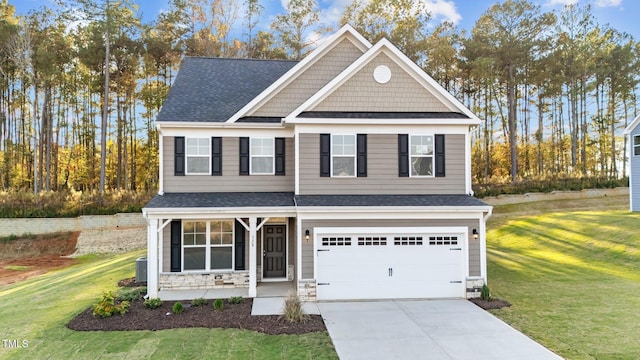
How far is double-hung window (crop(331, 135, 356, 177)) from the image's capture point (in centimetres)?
1195

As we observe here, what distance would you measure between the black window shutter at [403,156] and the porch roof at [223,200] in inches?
141

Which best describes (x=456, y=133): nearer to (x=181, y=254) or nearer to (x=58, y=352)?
(x=181, y=254)

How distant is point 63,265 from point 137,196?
6512 mm

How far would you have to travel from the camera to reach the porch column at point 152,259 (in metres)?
10.7

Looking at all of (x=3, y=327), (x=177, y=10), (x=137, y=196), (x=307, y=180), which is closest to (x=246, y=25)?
(x=177, y=10)

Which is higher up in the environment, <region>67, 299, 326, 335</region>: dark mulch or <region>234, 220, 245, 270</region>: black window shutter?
<region>234, 220, 245, 270</region>: black window shutter

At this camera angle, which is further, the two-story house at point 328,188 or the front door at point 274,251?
the front door at point 274,251

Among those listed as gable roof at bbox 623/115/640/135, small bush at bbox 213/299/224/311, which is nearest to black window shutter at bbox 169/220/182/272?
small bush at bbox 213/299/224/311

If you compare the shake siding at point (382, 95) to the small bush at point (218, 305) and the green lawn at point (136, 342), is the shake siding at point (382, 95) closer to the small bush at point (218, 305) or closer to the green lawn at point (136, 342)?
the small bush at point (218, 305)

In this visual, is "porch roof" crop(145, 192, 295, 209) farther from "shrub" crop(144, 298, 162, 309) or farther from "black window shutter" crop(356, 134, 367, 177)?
"shrub" crop(144, 298, 162, 309)

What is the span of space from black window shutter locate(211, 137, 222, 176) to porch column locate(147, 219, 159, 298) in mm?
2644

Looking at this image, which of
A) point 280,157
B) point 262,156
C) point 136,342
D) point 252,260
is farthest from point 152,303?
point 280,157

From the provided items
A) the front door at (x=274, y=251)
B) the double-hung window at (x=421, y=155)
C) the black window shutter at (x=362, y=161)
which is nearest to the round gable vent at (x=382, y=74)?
the double-hung window at (x=421, y=155)

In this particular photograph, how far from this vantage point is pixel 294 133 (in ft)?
40.4
